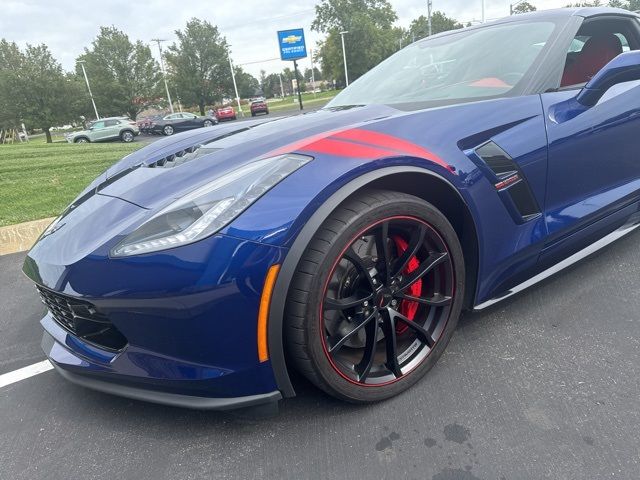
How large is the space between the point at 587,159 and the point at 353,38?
56.9 metres

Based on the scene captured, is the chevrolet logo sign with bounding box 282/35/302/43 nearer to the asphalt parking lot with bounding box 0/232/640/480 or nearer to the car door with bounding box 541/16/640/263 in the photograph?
the car door with bounding box 541/16/640/263

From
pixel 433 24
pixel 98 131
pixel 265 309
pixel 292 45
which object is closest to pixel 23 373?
pixel 265 309

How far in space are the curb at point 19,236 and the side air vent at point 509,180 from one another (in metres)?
4.03

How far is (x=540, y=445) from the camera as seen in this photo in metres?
1.49

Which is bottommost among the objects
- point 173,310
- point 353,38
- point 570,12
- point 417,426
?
point 417,426

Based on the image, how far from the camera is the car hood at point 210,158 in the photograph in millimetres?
1659

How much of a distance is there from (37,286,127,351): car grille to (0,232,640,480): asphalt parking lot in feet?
1.20

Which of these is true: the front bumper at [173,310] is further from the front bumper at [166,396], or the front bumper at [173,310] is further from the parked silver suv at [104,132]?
the parked silver suv at [104,132]

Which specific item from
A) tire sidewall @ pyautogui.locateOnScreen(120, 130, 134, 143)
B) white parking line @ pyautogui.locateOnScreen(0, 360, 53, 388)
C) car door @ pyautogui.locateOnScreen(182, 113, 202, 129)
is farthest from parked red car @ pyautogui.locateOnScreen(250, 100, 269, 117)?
white parking line @ pyautogui.locateOnScreen(0, 360, 53, 388)

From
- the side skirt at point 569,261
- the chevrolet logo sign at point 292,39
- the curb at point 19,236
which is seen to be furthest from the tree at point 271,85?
the side skirt at point 569,261

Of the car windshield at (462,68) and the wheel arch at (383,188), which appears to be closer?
the wheel arch at (383,188)

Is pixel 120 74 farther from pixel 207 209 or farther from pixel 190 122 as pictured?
pixel 207 209

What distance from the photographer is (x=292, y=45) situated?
98.9ft

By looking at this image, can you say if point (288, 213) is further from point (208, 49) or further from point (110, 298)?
point (208, 49)
